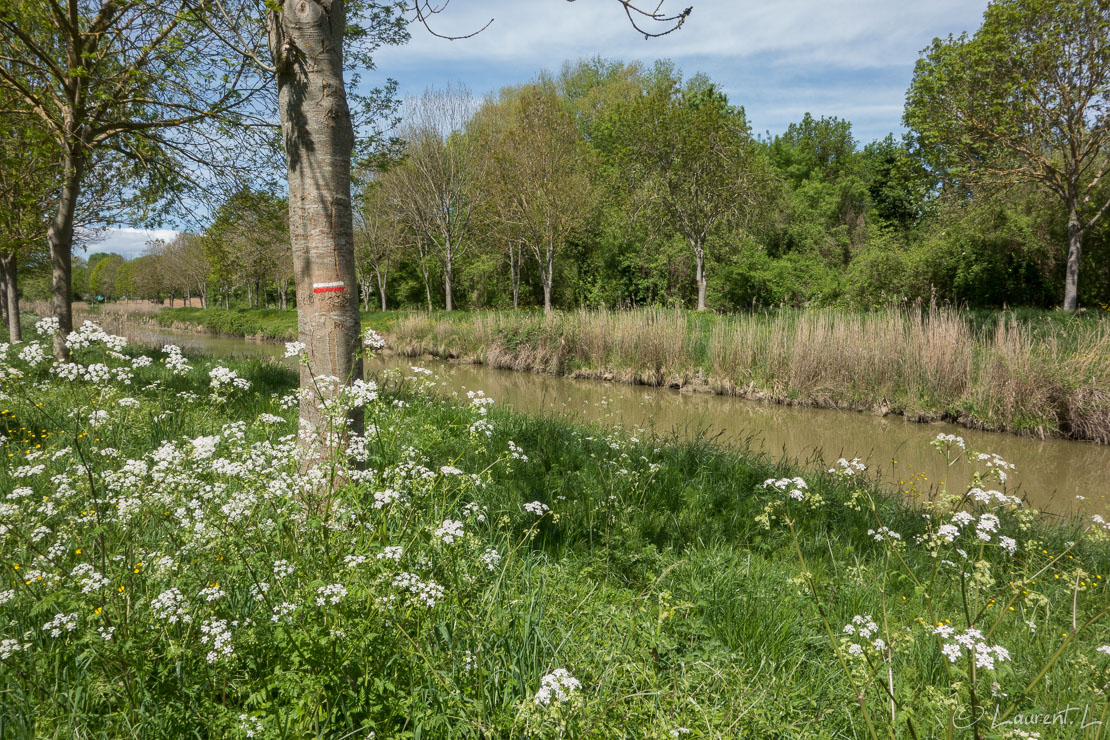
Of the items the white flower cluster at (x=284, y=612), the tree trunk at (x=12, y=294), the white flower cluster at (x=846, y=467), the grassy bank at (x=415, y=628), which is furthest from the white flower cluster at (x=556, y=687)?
the tree trunk at (x=12, y=294)

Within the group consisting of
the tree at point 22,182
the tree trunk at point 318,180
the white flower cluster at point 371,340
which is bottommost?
the white flower cluster at point 371,340

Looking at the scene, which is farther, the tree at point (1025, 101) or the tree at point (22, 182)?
the tree at point (1025, 101)

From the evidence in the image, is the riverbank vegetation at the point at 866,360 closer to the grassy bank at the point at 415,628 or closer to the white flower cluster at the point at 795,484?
the grassy bank at the point at 415,628

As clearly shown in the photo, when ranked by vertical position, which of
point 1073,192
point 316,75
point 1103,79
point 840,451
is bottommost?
point 840,451

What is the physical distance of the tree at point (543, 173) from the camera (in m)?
23.1

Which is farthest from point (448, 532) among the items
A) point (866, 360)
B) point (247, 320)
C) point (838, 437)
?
point (247, 320)

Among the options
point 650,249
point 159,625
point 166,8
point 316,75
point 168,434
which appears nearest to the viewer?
point 159,625

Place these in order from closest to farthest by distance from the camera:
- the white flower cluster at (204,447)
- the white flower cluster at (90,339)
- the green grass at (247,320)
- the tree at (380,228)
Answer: the white flower cluster at (204,447) < the white flower cluster at (90,339) < the green grass at (247,320) < the tree at (380,228)

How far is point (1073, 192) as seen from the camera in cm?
1662

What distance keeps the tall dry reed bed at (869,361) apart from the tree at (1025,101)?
4.62m

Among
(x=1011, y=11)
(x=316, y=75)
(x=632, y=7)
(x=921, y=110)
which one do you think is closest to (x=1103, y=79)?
(x=1011, y=11)

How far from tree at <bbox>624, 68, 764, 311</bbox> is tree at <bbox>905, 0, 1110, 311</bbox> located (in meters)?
5.65

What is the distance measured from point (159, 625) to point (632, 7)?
11.2 ft

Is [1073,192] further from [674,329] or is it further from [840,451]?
[840,451]
